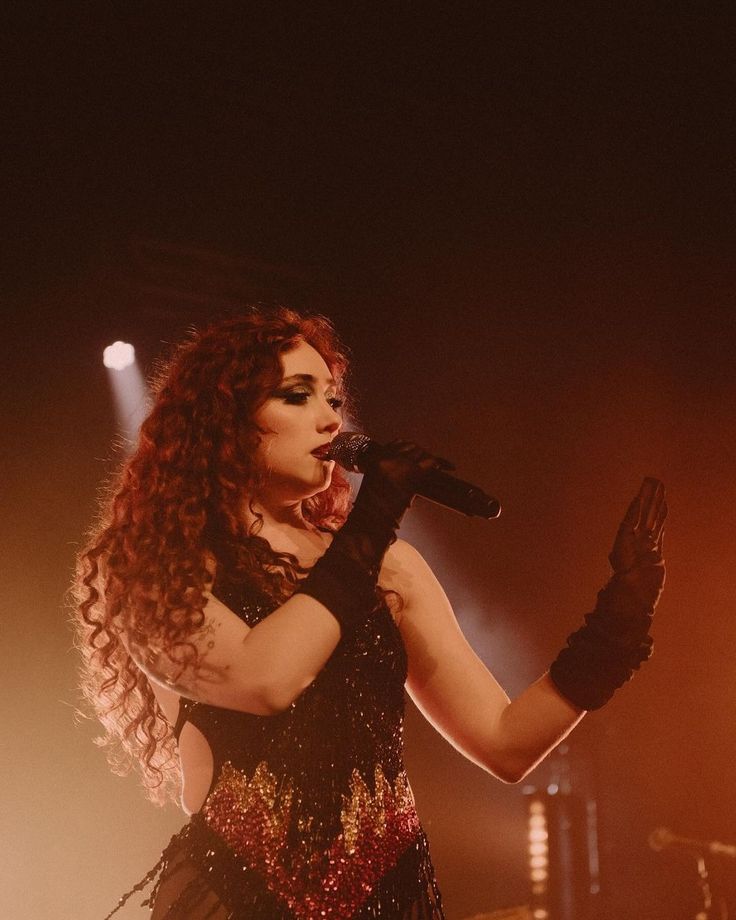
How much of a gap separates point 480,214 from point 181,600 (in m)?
3.24

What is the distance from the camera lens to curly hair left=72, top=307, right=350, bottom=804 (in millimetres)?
A: 1621

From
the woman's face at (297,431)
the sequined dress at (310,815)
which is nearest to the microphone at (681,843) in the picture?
the sequined dress at (310,815)

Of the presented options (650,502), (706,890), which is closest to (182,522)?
(650,502)

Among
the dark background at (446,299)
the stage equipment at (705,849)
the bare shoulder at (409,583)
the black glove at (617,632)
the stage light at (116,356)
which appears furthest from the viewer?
the stage light at (116,356)

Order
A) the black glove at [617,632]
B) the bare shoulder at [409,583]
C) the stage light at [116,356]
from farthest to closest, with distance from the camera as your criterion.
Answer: the stage light at [116,356] < the bare shoulder at [409,583] < the black glove at [617,632]

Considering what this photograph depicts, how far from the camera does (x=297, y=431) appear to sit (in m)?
1.77

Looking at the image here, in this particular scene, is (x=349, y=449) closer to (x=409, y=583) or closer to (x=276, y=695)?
(x=409, y=583)

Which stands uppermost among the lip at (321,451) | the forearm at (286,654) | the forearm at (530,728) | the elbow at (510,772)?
the lip at (321,451)

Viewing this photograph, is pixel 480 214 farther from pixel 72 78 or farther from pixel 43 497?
pixel 43 497

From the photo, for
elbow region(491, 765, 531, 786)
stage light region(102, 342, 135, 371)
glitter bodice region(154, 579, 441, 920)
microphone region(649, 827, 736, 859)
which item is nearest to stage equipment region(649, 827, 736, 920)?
microphone region(649, 827, 736, 859)

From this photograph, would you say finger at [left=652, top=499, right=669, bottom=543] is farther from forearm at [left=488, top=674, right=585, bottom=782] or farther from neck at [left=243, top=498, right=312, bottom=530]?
neck at [left=243, top=498, right=312, bottom=530]

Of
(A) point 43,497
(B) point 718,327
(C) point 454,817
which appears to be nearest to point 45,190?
(A) point 43,497

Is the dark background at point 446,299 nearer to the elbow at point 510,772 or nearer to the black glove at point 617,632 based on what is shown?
the black glove at point 617,632

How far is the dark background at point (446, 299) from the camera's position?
360 centimetres
